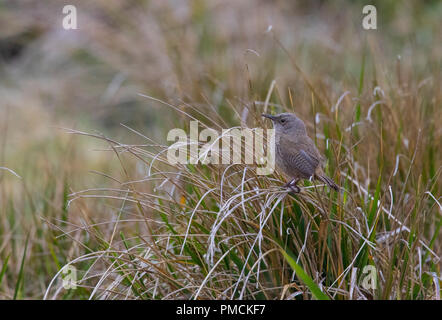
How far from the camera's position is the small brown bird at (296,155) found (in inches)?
93.4

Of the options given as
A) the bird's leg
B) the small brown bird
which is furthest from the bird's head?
the bird's leg

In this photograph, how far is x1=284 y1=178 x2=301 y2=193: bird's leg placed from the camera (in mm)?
2338

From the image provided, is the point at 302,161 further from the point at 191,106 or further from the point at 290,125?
the point at 191,106

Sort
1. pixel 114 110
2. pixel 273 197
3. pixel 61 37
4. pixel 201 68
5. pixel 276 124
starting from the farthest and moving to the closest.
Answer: pixel 61 37
pixel 114 110
pixel 201 68
pixel 276 124
pixel 273 197

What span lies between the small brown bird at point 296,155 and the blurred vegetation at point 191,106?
9cm

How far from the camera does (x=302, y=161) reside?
2.38 m

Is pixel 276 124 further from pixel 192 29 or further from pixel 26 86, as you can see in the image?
pixel 26 86

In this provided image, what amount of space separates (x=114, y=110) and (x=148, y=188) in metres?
3.46

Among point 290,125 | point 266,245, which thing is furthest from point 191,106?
point 266,245

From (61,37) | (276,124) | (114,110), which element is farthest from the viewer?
(61,37)

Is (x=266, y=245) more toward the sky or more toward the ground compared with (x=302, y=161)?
more toward the ground

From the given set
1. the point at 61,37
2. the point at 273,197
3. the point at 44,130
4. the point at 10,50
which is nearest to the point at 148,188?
the point at 273,197

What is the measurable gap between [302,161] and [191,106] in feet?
1.60

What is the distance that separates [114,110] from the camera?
262 inches
